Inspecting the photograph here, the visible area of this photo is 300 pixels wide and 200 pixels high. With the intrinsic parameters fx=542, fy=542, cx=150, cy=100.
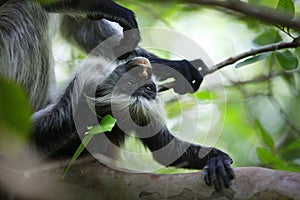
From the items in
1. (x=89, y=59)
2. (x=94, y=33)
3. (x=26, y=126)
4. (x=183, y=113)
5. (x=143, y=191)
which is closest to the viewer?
(x=26, y=126)

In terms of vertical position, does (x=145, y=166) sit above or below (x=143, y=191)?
below

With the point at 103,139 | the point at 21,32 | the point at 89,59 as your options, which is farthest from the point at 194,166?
the point at 21,32

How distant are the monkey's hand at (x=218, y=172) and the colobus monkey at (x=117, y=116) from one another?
0.06 ft

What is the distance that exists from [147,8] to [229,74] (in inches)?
33.2

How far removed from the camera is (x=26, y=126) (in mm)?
897

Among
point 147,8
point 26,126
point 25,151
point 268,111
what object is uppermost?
point 26,126

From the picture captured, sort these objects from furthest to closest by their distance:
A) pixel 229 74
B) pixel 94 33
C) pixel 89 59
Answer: pixel 229 74, pixel 94 33, pixel 89 59

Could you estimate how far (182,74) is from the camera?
116 inches

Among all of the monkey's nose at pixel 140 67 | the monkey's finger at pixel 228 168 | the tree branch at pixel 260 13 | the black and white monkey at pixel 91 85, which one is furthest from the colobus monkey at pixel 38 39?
the tree branch at pixel 260 13

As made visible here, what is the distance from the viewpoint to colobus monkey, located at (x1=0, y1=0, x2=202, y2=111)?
2.84 m

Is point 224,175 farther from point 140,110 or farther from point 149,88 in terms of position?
point 149,88

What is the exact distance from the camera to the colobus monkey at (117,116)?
99.7 inches

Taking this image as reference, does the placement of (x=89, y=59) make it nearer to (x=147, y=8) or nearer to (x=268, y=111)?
(x=147, y=8)

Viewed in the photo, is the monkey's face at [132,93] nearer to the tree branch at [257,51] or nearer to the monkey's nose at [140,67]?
the monkey's nose at [140,67]
